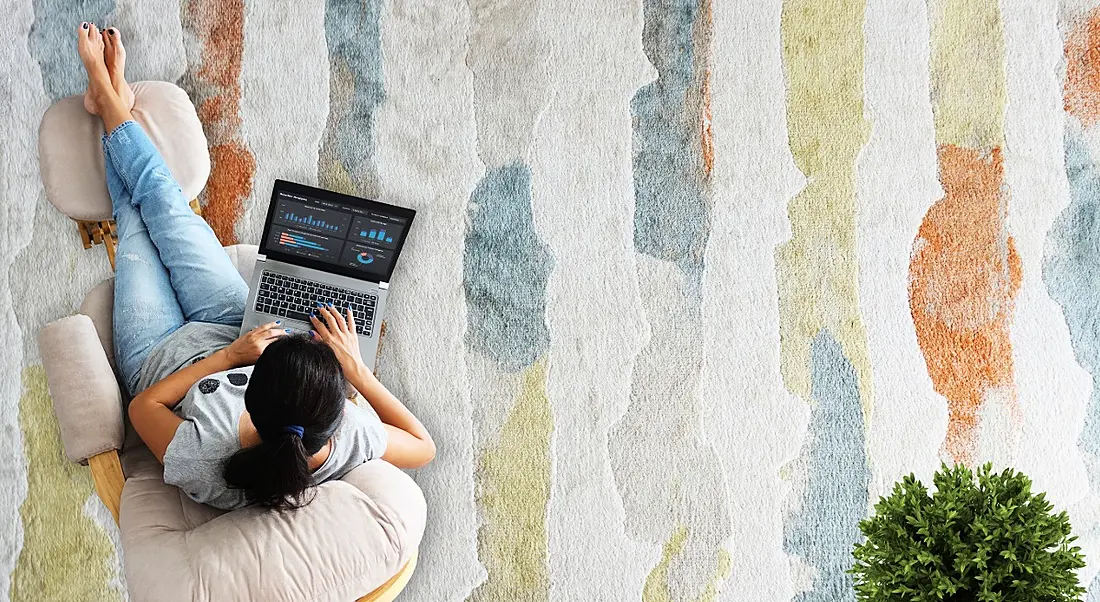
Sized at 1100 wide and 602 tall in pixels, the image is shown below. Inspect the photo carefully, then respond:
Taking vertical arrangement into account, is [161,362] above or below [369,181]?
below

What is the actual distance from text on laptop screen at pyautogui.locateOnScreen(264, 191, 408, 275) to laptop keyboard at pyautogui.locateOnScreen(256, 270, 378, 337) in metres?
0.05

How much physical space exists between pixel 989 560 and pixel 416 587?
1.24 m

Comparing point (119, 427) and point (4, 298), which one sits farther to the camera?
point (4, 298)

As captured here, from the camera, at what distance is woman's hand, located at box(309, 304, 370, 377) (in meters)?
1.75

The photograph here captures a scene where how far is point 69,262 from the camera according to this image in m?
2.09

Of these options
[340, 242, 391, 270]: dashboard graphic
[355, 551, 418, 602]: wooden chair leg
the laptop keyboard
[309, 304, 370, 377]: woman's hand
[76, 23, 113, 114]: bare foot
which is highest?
[76, 23, 113, 114]: bare foot

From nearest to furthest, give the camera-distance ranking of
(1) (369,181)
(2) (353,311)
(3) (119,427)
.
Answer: (3) (119,427), (2) (353,311), (1) (369,181)

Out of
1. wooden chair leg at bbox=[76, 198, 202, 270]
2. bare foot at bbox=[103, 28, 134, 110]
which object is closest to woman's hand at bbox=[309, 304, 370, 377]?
wooden chair leg at bbox=[76, 198, 202, 270]

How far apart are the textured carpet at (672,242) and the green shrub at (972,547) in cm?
78

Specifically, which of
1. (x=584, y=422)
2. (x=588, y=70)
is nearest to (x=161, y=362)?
(x=584, y=422)

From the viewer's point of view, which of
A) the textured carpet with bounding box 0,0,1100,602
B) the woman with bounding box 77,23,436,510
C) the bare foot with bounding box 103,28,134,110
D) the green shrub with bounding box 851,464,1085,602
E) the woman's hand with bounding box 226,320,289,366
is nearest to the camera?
the green shrub with bounding box 851,464,1085,602

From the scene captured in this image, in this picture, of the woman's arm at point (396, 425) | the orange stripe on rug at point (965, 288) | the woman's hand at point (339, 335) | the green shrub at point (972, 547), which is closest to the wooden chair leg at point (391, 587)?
the woman's arm at point (396, 425)

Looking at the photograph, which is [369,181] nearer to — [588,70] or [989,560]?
[588,70]

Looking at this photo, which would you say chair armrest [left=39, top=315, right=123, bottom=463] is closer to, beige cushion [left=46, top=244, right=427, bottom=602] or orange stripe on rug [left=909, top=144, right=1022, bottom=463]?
→ beige cushion [left=46, top=244, right=427, bottom=602]
